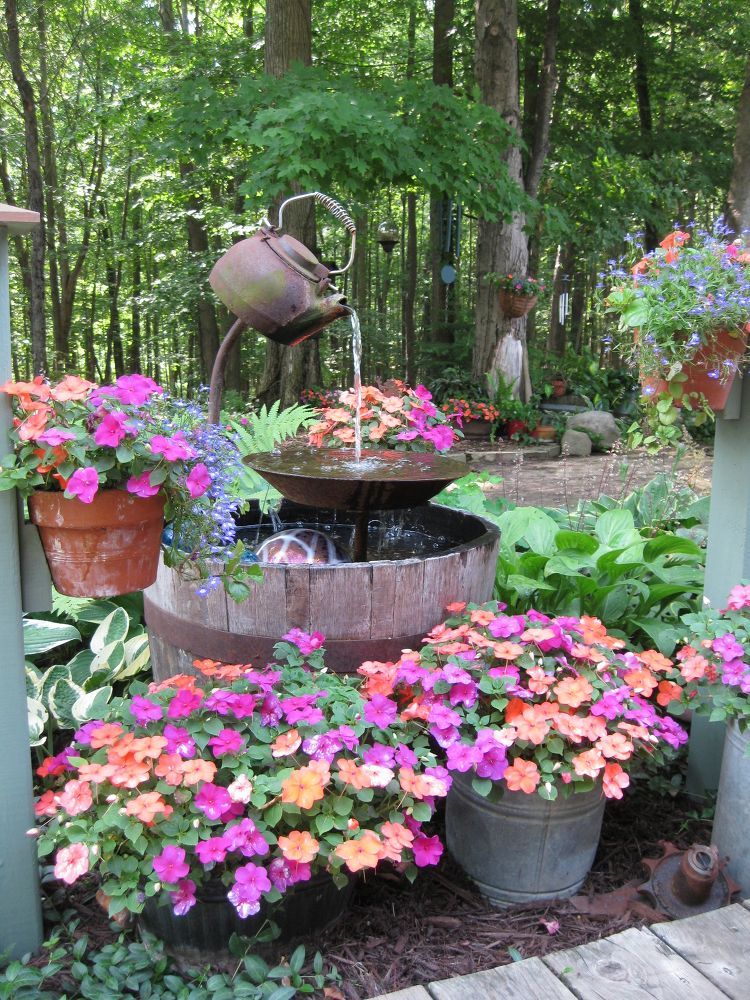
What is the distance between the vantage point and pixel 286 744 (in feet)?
5.33

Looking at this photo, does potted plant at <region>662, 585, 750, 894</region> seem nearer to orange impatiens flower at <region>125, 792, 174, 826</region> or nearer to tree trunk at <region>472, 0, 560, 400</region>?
orange impatiens flower at <region>125, 792, 174, 826</region>

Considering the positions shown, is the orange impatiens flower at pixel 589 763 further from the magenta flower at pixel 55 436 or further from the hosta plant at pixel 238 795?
the magenta flower at pixel 55 436

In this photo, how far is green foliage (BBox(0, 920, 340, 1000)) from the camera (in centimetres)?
154

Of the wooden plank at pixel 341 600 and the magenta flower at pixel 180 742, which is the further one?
the wooden plank at pixel 341 600

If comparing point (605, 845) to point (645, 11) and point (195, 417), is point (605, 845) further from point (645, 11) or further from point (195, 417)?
point (645, 11)

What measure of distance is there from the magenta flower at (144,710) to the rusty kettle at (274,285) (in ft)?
3.82

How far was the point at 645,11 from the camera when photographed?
11.8 metres

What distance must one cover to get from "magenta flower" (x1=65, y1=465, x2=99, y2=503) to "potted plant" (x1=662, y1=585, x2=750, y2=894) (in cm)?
140

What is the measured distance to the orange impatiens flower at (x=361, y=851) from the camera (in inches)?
57.8

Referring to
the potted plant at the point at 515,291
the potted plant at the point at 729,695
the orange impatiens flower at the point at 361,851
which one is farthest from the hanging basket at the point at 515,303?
the orange impatiens flower at the point at 361,851

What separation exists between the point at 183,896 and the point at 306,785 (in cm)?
31

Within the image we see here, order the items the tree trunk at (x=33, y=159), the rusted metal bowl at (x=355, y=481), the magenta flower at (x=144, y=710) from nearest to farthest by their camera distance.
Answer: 1. the magenta flower at (x=144, y=710)
2. the rusted metal bowl at (x=355, y=481)
3. the tree trunk at (x=33, y=159)

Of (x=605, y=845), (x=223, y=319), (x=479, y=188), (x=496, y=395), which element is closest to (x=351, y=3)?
(x=479, y=188)

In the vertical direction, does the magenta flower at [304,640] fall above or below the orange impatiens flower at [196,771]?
above
